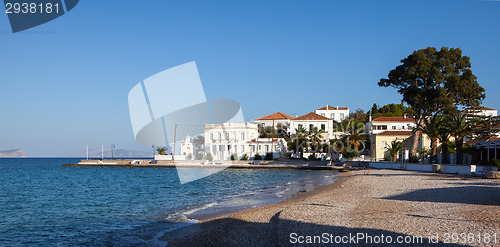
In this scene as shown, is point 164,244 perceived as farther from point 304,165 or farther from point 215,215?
point 304,165

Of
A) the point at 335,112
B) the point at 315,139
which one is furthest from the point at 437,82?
the point at 335,112

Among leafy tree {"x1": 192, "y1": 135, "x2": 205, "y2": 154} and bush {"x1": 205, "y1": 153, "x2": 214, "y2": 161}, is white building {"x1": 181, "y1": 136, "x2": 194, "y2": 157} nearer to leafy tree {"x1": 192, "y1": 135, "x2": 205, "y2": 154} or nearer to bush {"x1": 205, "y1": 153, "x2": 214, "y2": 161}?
leafy tree {"x1": 192, "y1": 135, "x2": 205, "y2": 154}

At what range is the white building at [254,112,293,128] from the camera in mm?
77838

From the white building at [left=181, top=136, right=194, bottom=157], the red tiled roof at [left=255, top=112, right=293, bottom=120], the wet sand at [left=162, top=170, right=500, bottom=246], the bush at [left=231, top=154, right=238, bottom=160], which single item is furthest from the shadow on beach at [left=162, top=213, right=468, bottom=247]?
the red tiled roof at [left=255, top=112, right=293, bottom=120]

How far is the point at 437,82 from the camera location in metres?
41.3

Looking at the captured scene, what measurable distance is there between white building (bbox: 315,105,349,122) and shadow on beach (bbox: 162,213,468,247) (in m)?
70.1

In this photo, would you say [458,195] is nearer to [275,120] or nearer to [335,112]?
[275,120]

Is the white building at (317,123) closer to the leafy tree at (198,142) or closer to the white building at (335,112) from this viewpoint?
the white building at (335,112)

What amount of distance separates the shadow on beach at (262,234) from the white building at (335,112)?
230 feet

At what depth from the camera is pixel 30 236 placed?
13445 millimetres

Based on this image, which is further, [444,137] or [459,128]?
[444,137]

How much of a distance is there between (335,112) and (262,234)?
2874 inches

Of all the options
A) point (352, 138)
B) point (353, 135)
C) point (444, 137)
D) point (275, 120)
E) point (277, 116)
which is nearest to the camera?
point (444, 137)

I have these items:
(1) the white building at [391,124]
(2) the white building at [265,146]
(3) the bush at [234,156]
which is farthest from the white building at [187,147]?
(1) the white building at [391,124]
